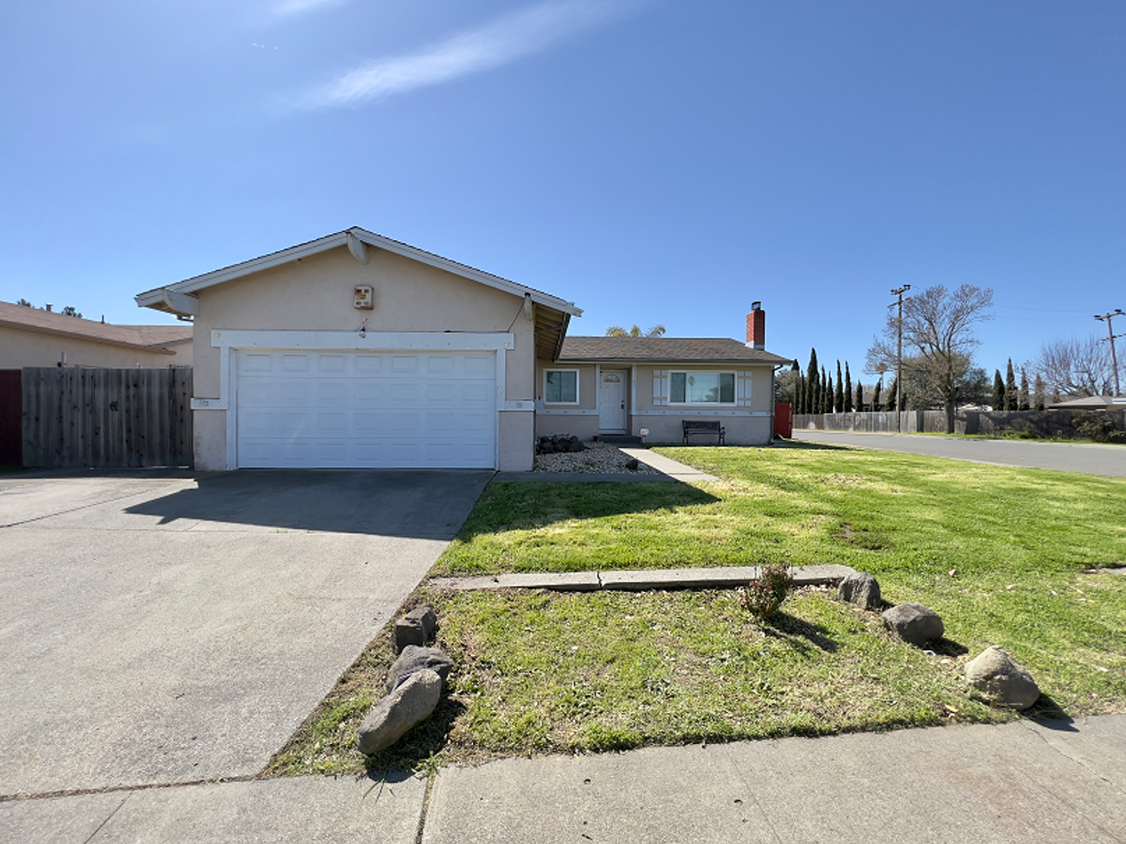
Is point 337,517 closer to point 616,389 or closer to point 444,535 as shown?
point 444,535

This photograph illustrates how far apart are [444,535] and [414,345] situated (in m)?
4.70

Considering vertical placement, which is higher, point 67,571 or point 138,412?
point 138,412

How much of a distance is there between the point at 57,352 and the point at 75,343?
2.43 ft

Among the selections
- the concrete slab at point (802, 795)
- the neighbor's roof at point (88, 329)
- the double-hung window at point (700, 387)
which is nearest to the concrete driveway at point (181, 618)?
the concrete slab at point (802, 795)

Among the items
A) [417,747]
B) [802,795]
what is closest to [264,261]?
[417,747]


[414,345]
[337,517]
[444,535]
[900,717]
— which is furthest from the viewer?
[414,345]

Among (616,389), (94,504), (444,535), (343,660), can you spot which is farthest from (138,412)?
(616,389)

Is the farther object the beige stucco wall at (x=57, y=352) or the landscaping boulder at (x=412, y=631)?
the beige stucco wall at (x=57, y=352)

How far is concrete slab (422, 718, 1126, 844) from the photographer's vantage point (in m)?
1.73

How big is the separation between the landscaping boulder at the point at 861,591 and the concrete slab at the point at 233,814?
3040 mm

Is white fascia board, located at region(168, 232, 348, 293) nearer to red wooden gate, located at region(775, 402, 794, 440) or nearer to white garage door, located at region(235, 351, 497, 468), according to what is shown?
white garage door, located at region(235, 351, 497, 468)

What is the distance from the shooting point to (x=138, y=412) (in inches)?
380

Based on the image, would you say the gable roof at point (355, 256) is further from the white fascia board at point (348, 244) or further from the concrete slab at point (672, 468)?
the concrete slab at point (672, 468)

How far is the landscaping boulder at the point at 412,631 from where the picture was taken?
9.28 ft
